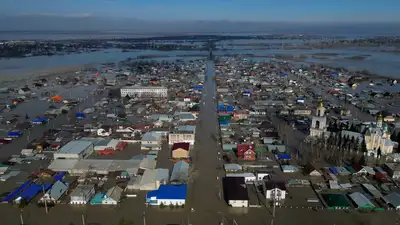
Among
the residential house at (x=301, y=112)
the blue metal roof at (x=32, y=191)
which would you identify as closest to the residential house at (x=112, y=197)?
the blue metal roof at (x=32, y=191)

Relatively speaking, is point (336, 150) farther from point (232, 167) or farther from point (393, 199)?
point (232, 167)

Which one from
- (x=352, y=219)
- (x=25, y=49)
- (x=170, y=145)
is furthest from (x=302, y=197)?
(x=25, y=49)

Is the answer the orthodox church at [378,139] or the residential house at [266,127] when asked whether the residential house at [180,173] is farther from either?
the orthodox church at [378,139]

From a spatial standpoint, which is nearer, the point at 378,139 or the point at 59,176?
the point at 59,176

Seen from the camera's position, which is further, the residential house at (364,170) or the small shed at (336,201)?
the residential house at (364,170)

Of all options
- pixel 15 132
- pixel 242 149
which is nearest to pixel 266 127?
pixel 242 149

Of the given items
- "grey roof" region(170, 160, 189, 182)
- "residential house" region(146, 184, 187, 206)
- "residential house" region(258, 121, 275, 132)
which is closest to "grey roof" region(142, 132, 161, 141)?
"grey roof" region(170, 160, 189, 182)
